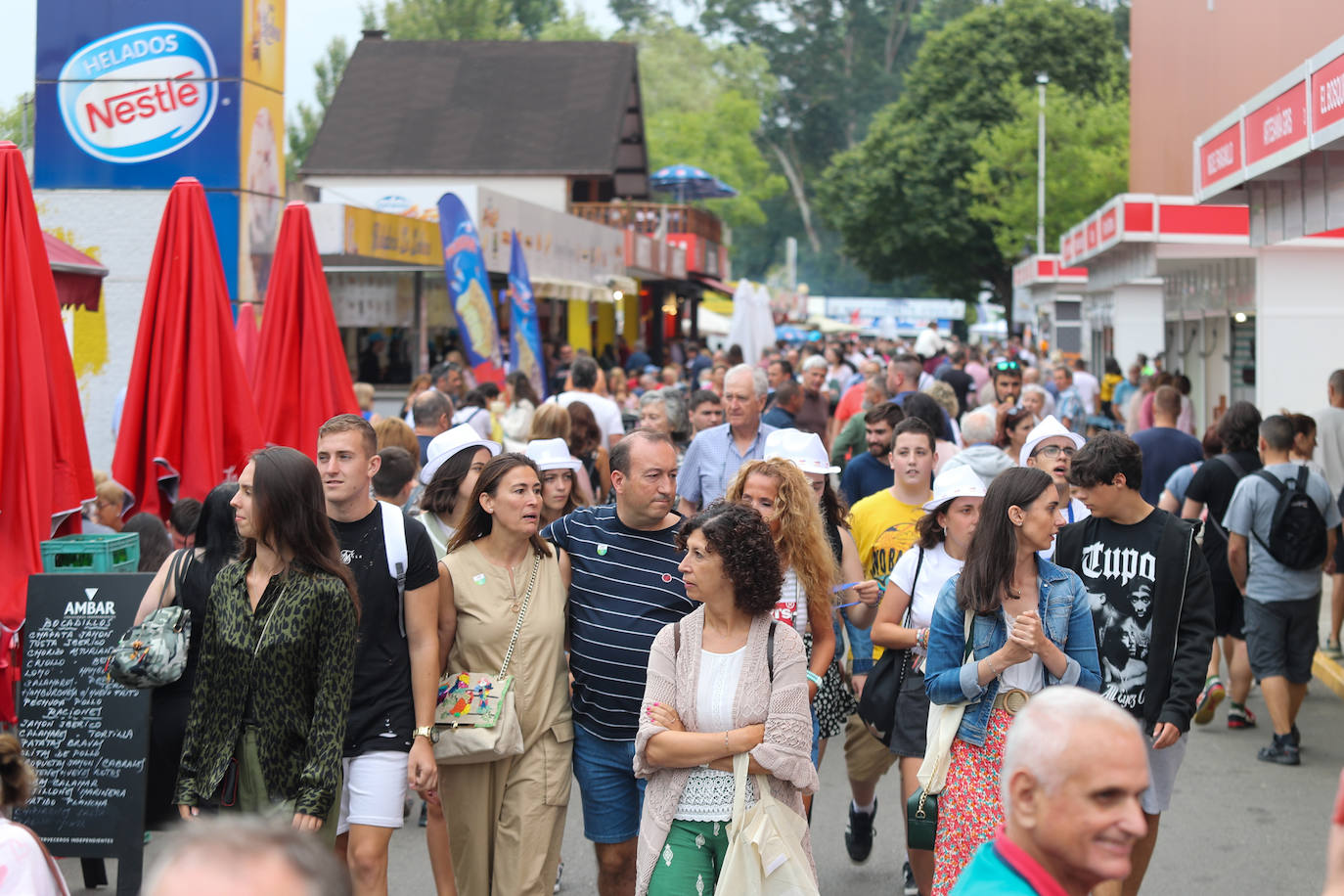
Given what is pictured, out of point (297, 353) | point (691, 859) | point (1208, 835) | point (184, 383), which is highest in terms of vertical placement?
point (297, 353)

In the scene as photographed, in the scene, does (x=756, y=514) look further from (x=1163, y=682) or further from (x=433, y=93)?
(x=433, y=93)

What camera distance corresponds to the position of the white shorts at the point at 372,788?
15.1 ft

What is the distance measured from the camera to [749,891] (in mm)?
4078

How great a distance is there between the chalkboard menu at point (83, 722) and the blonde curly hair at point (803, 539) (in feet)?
7.82

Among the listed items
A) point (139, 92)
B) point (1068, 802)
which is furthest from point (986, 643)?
point (139, 92)

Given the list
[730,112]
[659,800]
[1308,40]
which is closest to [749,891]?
[659,800]

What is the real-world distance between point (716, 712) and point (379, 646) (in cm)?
117

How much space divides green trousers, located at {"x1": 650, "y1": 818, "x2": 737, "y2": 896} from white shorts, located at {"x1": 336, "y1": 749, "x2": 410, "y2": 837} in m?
0.94

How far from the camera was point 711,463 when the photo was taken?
780cm

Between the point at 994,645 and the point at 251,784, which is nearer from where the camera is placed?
the point at 251,784

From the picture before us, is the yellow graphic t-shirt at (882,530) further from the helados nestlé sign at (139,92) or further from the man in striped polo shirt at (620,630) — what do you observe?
the helados nestlé sign at (139,92)

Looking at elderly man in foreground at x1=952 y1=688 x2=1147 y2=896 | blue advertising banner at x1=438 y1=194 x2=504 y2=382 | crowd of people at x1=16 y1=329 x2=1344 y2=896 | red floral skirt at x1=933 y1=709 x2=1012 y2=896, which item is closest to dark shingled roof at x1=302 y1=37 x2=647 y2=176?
blue advertising banner at x1=438 y1=194 x2=504 y2=382

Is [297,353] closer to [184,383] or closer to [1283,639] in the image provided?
[184,383]

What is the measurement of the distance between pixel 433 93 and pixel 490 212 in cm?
1893
